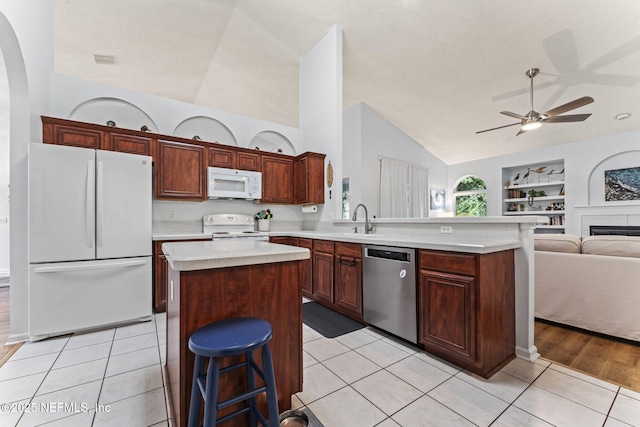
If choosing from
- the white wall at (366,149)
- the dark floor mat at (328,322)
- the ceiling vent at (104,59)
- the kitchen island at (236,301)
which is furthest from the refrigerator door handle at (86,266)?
the white wall at (366,149)

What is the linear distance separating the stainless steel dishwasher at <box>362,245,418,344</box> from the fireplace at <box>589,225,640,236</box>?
5.57 metres

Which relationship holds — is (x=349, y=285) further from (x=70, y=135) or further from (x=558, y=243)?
(x=70, y=135)

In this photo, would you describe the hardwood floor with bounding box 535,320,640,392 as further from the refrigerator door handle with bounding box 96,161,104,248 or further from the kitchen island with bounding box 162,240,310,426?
the refrigerator door handle with bounding box 96,161,104,248

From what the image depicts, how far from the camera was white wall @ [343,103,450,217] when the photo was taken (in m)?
5.61

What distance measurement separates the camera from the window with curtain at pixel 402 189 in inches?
238

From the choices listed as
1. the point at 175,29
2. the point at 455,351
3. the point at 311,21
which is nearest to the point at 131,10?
the point at 175,29

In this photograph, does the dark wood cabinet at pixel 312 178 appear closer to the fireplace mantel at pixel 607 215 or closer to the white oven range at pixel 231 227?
the white oven range at pixel 231 227

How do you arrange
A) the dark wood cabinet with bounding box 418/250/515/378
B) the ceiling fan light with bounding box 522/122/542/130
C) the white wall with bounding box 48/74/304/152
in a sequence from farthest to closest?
the ceiling fan light with bounding box 522/122/542/130 < the white wall with bounding box 48/74/304/152 < the dark wood cabinet with bounding box 418/250/515/378

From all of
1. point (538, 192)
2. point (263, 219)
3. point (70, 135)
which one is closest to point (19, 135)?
Answer: point (70, 135)

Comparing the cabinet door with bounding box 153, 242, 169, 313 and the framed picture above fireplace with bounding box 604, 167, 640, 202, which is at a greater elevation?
the framed picture above fireplace with bounding box 604, 167, 640, 202

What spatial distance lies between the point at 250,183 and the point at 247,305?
2.89 metres

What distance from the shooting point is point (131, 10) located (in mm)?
3484

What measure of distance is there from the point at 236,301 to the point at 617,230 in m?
7.12

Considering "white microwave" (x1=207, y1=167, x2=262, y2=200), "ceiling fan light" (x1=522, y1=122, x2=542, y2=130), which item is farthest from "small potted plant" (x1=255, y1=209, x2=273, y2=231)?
"ceiling fan light" (x1=522, y1=122, x2=542, y2=130)
